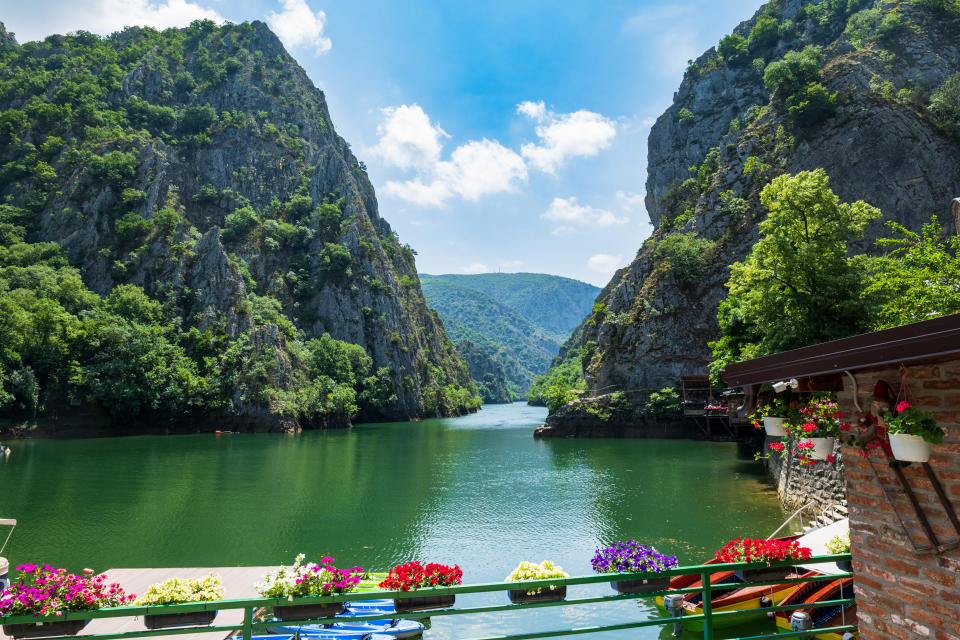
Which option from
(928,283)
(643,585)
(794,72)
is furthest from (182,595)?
(794,72)

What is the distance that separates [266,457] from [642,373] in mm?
38990

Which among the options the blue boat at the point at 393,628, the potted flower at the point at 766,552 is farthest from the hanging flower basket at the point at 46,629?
the potted flower at the point at 766,552

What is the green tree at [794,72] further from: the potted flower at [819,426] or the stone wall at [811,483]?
the potted flower at [819,426]

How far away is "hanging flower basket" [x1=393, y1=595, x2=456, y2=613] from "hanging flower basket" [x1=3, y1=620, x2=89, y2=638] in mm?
2806

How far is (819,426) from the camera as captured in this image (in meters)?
5.04

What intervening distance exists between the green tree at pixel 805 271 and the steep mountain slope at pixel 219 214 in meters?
56.2

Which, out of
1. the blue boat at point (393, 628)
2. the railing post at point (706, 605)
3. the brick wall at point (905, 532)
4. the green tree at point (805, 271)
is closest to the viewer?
the brick wall at point (905, 532)

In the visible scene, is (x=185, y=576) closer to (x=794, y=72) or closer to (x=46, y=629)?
(x=46, y=629)

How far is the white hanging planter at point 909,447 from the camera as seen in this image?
359cm

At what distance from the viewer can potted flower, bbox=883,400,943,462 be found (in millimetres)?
3520

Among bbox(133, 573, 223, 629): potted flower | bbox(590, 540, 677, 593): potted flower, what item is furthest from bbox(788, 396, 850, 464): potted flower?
bbox(133, 573, 223, 629): potted flower

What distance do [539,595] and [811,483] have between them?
18.0m

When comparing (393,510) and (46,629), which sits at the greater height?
(46,629)

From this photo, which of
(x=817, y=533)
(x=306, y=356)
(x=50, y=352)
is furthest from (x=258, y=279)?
(x=817, y=533)
